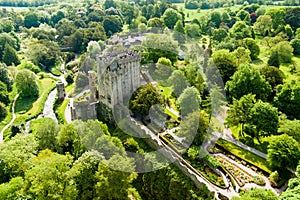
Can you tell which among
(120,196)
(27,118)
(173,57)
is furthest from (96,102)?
(173,57)

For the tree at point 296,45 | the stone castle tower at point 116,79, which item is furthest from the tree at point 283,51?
the stone castle tower at point 116,79

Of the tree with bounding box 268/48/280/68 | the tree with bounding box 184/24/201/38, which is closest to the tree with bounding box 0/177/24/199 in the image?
the tree with bounding box 268/48/280/68

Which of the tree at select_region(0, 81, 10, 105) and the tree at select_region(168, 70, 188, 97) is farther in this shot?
the tree at select_region(0, 81, 10, 105)

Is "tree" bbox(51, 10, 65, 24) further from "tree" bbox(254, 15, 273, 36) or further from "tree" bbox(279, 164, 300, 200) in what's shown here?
"tree" bbox(279, 164, 300, 200)

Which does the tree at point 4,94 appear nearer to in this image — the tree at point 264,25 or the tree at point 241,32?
the tree at point 241,32

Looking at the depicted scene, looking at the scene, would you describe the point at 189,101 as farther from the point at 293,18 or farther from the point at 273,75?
the point at 293,18

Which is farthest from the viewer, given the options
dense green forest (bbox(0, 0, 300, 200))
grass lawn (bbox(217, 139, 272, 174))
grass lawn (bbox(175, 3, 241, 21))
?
grass lawn (bbox(175, 3, 241, 21))
